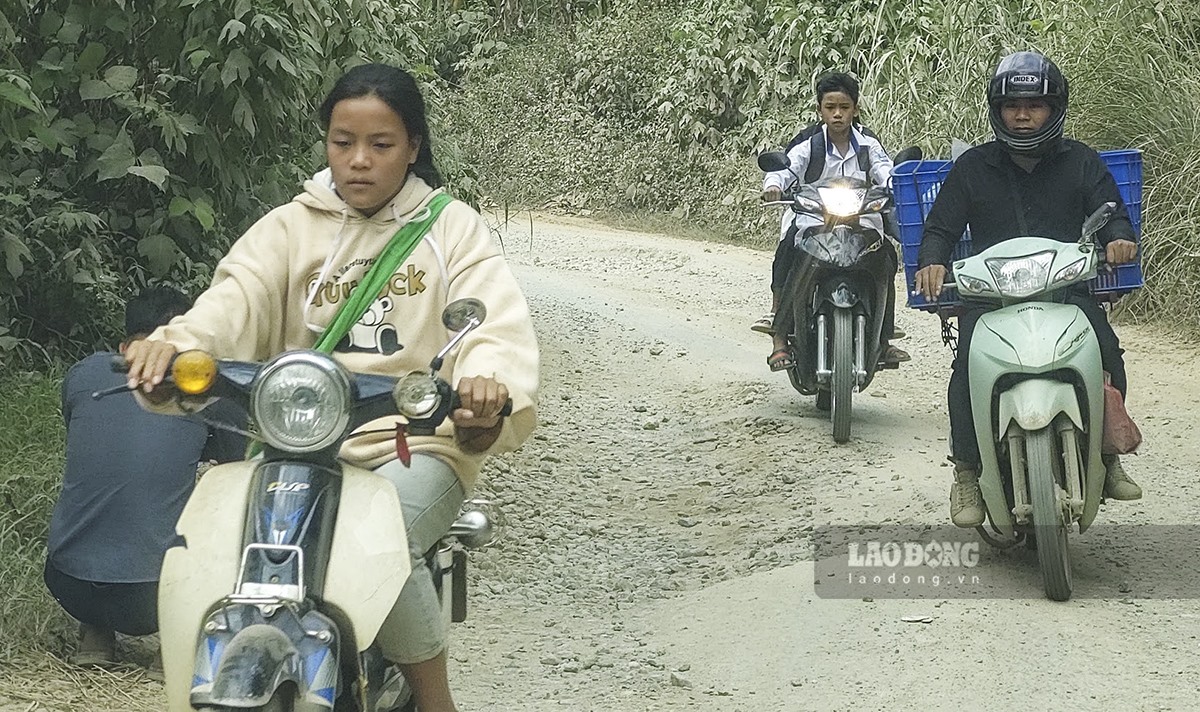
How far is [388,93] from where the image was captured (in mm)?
3730

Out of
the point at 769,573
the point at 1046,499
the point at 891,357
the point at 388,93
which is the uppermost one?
the point at 388,93

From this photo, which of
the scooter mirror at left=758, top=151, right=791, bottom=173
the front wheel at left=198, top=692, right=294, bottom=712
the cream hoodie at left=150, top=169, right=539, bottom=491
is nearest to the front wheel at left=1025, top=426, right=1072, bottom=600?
the cream hoodie at left=150, top=169, right=539, bottom=491

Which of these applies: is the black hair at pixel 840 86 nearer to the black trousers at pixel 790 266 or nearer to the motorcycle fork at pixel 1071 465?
the black trousers at pixel 790 266

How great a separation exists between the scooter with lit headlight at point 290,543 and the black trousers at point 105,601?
1746 millimetres

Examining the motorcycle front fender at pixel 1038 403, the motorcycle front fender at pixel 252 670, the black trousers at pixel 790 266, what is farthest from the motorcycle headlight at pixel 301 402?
the black trousers at pixel 790 266

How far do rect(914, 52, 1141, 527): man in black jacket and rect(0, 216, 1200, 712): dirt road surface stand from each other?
0.47 meters

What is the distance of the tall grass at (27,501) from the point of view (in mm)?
4859

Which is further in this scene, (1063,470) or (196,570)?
(1063,470)

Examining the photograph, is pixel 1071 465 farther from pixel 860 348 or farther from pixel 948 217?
pixel 860 348

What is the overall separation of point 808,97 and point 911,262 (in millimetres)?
13001

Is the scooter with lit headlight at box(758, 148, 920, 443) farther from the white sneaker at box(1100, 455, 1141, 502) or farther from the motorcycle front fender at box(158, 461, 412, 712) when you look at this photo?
the motorcycle front fender at box(158, 461, 412, 712)

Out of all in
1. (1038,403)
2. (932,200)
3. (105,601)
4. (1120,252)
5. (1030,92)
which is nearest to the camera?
(105,601)

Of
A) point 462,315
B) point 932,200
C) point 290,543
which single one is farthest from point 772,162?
point 290,543

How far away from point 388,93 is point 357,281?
43 centimetres
